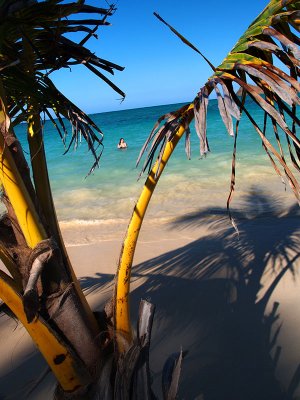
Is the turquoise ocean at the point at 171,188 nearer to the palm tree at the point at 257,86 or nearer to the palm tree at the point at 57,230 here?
the palm tree at the point at 57,230

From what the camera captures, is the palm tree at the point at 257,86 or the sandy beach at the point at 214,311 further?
the sandy beach at the point at 214,311

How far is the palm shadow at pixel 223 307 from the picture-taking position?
2502 millimetres

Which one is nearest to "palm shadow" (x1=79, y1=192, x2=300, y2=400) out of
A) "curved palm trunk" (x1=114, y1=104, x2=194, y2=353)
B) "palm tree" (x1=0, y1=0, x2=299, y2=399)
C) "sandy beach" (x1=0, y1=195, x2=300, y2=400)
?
"sandy beach" (x1=0, y1=195, x2=300, y2=400)

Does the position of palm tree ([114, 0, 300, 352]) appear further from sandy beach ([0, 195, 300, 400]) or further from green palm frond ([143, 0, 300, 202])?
sandy beach ([0, 195, 300, 400])

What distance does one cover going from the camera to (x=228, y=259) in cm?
394

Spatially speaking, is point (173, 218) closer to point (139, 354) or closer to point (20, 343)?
point (20, 343)

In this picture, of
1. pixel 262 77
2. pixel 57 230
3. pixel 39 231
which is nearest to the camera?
pixel 262 77

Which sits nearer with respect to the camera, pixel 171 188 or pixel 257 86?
pixel 257 86

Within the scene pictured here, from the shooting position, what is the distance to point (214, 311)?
323cm

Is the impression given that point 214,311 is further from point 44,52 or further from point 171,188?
point 171,188

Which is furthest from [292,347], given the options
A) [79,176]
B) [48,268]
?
[79,176]

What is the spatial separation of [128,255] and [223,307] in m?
1.74

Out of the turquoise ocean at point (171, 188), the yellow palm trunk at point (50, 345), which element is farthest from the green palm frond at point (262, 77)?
the turquoise ocean at point (171, 188)

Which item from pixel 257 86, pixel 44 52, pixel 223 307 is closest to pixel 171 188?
pixel 223 307
